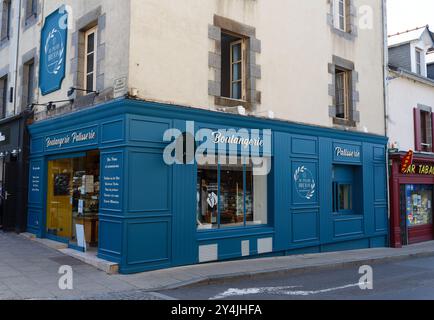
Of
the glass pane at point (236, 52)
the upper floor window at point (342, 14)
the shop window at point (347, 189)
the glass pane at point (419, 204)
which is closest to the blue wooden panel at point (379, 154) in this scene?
the shop window at point (347, 189)

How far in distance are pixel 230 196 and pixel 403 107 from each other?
8.00 meters

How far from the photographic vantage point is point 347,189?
12.7 meters

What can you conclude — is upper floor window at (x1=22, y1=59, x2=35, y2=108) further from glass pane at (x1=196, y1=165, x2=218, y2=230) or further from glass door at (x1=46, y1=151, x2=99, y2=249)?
glass pane at (x1=196, y1=165, x2=218, y2=230)

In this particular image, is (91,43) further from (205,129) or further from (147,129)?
(205,129)

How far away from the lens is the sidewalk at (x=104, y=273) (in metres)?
6.44

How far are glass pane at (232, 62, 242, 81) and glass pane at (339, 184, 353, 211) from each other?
4.68 m

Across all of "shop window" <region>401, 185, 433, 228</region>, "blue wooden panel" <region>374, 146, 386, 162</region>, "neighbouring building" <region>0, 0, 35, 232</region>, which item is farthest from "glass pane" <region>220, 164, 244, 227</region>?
"shop window" <region>401, 185, 433, 228</region>

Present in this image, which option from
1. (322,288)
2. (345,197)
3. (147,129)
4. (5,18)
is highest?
(5,18)

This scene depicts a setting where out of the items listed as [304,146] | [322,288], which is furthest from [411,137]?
[322,288]

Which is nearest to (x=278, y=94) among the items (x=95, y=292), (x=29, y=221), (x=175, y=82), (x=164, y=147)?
(x=175, y=82)

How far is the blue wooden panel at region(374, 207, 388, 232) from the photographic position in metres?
13.0

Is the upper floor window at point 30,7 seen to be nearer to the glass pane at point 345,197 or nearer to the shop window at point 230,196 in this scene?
the shop window at point 230,196

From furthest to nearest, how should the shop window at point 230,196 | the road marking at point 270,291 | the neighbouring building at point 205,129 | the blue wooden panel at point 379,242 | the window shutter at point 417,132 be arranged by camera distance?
1. the window shutter at point 417,132
2. the blue wooden panel at point 379,242
3. the shop window at point 230,196
4. the neighbouring building at point 205,129
5. the road marking at point 270,291

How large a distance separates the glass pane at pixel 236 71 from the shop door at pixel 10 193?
21.4ft
